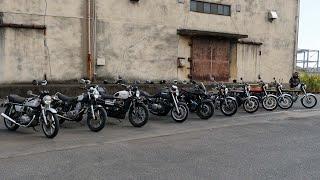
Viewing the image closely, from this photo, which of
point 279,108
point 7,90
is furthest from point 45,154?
point 279,108

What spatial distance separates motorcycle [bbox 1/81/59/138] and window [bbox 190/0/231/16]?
11421mm

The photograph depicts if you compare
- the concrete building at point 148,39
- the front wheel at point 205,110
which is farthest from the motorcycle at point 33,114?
the concrete building at point 148,39

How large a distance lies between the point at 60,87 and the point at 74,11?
317 centimetres

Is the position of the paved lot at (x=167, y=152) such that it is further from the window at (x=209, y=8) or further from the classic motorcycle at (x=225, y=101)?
the window at (x=209, y=8)

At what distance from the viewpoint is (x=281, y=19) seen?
22.9 metres

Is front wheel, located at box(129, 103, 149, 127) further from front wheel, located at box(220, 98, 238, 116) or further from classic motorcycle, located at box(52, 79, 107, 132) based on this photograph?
front wheel, located at box(220, 98, 238, 116)

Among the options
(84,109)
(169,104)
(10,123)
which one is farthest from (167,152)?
(10,123)

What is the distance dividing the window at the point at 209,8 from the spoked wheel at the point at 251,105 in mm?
6889

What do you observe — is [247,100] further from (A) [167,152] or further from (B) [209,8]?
(B) [209,8]

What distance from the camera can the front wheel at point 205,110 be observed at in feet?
40.0

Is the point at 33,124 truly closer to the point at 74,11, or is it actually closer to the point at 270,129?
the point at 270,129

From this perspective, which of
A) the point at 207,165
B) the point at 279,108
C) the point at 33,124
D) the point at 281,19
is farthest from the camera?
the point at 281,19

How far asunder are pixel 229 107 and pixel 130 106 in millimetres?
3889

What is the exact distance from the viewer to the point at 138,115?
10570 millimetres
